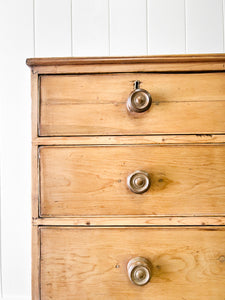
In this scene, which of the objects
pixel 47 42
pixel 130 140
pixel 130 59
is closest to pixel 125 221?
pixel 130 140

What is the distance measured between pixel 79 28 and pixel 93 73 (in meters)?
0.55

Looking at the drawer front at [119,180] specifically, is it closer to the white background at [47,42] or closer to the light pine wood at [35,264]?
the light pine wood at [35,264]

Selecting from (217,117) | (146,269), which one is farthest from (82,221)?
(217,117)

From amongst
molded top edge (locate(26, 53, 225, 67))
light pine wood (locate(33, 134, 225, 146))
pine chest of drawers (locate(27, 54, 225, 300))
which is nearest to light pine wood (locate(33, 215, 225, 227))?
pine chest of drawers (locate(27, 54, 225, 300))

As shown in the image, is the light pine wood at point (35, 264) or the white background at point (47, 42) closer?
the light pine wood at point (35, 264)

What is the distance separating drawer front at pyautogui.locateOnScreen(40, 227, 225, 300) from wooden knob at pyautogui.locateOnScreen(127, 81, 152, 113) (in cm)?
33

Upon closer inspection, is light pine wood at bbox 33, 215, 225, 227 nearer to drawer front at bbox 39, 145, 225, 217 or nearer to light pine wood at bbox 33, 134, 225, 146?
drawer front at bbox 39, 145, 225, 217

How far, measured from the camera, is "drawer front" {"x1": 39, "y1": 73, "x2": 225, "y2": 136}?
664mm

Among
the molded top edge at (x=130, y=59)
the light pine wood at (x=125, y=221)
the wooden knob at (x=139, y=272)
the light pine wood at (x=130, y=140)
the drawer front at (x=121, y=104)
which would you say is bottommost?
the wooden knob at (x=139, y=272)

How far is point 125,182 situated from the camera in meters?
0.67

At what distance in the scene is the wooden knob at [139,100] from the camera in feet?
2.07

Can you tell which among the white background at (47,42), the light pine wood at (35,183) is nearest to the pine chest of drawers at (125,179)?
the light pine wood at (35,183)

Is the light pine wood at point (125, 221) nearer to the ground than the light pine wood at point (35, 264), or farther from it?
farther from it

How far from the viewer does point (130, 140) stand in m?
0.66
